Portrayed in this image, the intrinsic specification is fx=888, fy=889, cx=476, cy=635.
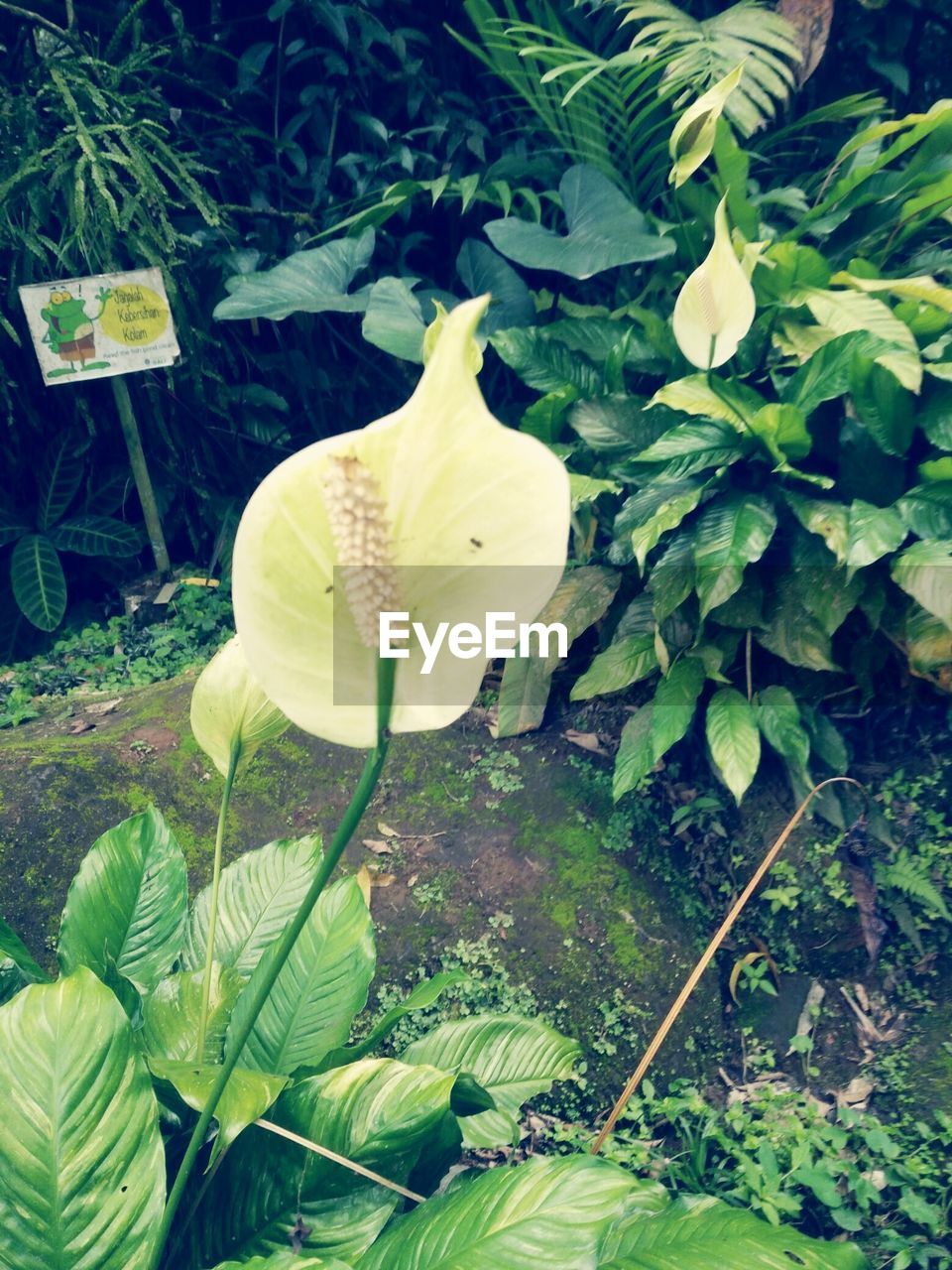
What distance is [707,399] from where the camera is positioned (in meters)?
1.88

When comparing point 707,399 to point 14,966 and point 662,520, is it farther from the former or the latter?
point 14,966

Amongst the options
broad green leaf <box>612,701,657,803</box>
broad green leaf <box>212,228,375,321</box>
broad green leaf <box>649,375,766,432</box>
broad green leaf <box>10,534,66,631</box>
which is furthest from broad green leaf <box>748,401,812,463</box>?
broad green leaf <box>10,534,66,631</box>

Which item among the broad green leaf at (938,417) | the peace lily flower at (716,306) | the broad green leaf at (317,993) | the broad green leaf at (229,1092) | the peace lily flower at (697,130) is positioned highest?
the peace lily flower at (697,130)

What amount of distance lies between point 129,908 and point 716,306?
1.29 meters

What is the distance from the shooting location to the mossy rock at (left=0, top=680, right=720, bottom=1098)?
5.76 feet

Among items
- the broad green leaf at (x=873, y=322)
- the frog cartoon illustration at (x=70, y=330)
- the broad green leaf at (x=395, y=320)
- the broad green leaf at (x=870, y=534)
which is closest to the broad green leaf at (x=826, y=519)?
the broad green leaf at (x=870, y=534)

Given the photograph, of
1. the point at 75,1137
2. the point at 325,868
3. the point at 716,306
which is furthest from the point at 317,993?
the point at 716,306

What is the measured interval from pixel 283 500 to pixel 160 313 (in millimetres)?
2344

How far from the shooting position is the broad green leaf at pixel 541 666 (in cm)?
210

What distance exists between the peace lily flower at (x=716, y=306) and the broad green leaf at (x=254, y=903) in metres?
1.06

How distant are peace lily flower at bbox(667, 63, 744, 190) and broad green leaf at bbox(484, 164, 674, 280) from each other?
0.42 m

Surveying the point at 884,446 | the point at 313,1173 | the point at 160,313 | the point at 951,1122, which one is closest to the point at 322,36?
the point at 160,313

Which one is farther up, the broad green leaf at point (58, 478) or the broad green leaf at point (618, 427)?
the broad green leaf at point (618, 427)

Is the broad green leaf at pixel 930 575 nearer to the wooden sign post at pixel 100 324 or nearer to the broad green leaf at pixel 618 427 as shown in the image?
Result: the broad green leaf at pixel 618 427
